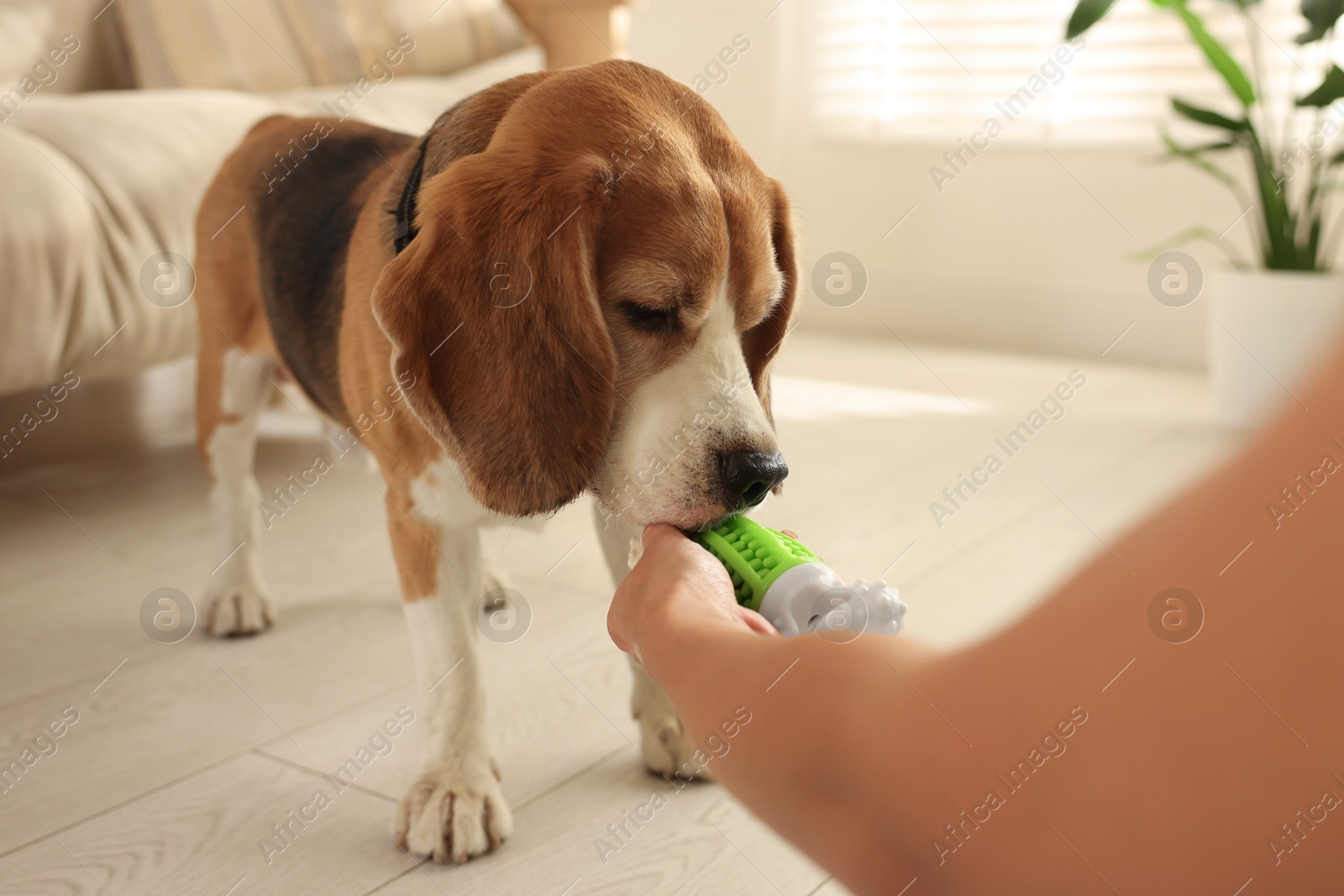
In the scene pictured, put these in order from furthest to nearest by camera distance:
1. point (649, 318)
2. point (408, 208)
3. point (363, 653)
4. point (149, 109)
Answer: point (149, 109)
point (363, 653)
point (408, 208)
point (649, 318)

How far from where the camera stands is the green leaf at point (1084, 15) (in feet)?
10.6

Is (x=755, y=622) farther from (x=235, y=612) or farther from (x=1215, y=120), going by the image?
(x=1215, y=120)

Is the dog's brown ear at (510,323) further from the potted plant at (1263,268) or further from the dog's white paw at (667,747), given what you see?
the potted plant at (1263,268)

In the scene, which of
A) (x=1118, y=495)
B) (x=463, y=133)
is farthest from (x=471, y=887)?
(x=1118, y=495)

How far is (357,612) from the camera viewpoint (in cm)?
219

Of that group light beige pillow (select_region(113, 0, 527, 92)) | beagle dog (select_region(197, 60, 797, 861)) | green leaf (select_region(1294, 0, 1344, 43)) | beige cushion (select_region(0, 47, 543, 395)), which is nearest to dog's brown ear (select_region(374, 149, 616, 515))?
beagle dog (select_region(197, 60, 797, 861))

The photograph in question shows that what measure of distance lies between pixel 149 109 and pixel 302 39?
3.34 ft

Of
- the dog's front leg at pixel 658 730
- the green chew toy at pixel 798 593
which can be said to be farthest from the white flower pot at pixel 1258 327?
the green chew toy at pixel 798 593

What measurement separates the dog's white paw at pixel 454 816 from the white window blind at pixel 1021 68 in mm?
3996

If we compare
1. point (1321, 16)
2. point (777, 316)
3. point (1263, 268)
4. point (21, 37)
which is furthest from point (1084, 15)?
point (21, 37)

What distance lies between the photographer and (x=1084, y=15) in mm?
3260

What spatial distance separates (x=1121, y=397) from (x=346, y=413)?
297 centimetres

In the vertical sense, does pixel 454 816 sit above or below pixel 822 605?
below

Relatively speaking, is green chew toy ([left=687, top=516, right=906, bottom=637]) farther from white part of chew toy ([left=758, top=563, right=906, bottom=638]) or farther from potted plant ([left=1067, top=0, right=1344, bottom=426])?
potted plant ([left=1067, top=0, right=1344, bottom=426])
